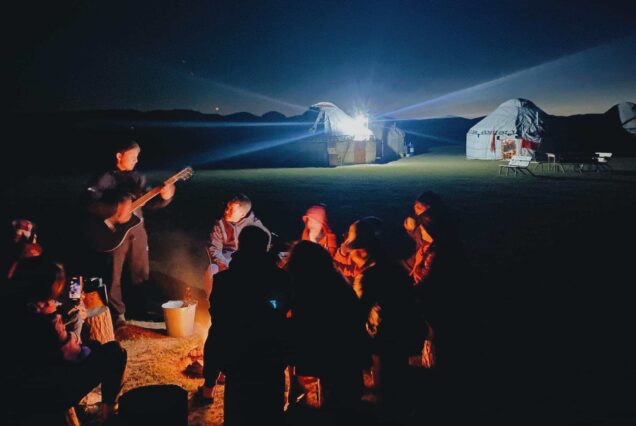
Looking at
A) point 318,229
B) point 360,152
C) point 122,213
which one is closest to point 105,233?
point 122,213

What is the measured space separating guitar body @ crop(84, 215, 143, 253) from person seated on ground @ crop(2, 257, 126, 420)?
2575 millimetres

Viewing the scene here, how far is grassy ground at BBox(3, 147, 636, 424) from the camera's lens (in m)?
4.18

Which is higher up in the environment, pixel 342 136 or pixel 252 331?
pixel 342 136

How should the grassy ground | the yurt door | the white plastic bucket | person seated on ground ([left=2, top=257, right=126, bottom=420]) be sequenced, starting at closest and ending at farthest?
1. person seated on ground ([left=2, top=257, right=126, bottom=420])
2. the grassy ground
3. the white plastic bucket
4. the yurt door

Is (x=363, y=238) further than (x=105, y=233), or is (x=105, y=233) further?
(x=105, y=233)

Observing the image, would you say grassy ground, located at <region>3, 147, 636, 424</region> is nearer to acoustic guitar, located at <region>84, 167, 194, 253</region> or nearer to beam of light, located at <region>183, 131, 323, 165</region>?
acoustic guitar, located at <region>84, 167, 194, 253</region>

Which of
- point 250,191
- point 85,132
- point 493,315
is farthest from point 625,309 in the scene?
point 85,132

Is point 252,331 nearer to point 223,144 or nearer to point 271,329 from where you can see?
point 271,329

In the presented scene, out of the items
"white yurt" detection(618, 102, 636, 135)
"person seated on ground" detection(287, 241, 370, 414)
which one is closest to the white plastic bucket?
"person seated on ground" detection(287, 241, 370, 414)

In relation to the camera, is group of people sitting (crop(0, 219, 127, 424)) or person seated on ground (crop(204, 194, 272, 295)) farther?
person seated on ground (crop(204, 194, 272, 295))

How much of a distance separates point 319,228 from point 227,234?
1059mm

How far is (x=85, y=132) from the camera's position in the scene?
223ft

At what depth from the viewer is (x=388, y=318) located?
3736mm

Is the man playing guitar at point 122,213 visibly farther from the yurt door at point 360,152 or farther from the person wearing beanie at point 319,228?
the yurt door at point 360,152
